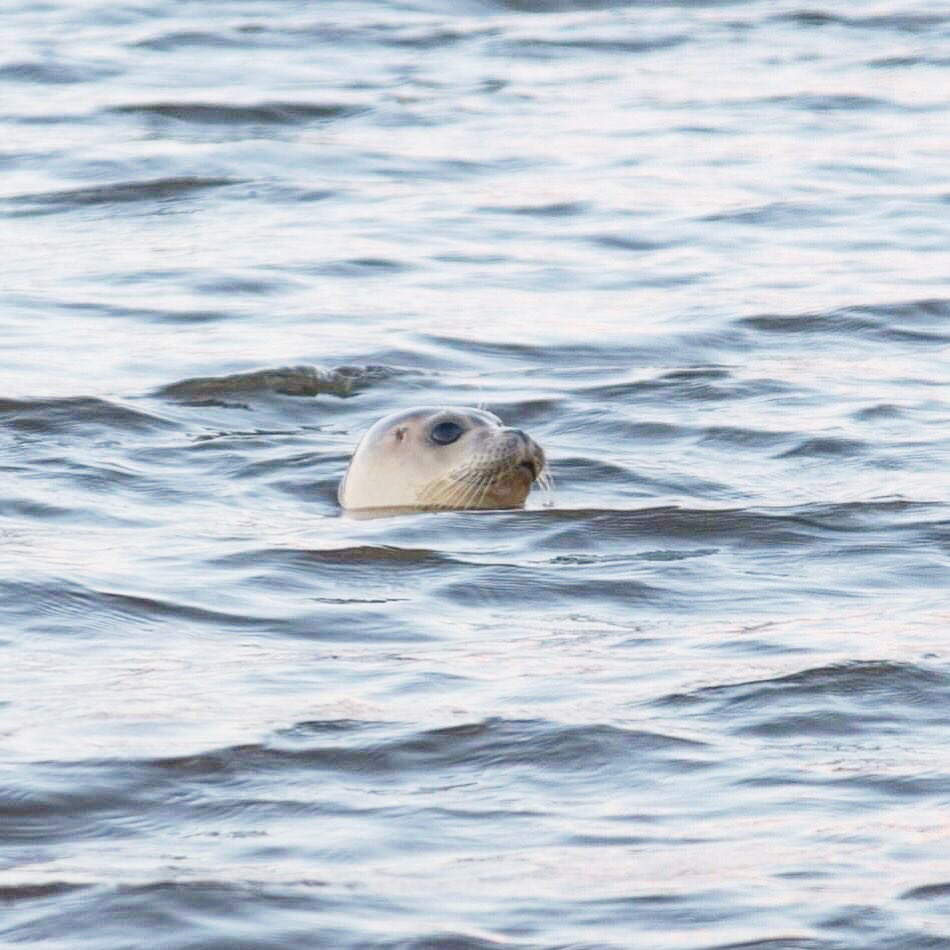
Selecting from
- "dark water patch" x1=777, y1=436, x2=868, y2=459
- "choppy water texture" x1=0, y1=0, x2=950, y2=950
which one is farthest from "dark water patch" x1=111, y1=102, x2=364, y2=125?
"dark water patch" x1=777, y1=436, x2=868, y2=459

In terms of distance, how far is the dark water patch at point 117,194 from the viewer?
511 inches

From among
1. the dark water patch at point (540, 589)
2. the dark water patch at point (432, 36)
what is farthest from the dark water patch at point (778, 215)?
the dark water patch at point (540, 589)

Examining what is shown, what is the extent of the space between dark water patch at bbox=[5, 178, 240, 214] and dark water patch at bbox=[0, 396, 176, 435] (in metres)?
4.00

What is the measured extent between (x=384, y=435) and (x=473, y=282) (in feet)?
10.8

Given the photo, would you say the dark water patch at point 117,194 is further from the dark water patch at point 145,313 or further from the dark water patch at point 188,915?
the dark water patch at point 188,915

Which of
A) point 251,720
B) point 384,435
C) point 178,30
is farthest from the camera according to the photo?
point 178,30

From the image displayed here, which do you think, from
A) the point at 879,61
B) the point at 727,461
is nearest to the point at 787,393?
the point at 727,461

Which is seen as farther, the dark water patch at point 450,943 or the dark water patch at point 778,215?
the dark water patch at point 778,215

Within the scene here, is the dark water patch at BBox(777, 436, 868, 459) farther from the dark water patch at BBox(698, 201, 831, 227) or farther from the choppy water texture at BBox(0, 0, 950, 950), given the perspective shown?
the dark water patch at BBox(698, 201, 831, 227)

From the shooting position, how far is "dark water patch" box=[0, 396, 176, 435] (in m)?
8.73

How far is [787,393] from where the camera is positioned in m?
9.30

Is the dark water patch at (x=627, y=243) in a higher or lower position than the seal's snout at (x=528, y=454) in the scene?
lower

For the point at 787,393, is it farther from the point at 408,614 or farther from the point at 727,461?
the point at 408,614

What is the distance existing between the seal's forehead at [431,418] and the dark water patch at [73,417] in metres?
1.08
